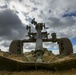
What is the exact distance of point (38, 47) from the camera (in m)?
10.5

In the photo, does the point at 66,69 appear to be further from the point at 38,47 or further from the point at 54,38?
the point at 54,38

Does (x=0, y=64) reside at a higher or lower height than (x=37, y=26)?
lower

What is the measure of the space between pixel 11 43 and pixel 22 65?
6756mm

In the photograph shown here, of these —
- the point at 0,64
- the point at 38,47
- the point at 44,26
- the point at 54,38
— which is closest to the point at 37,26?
the point at 44,26

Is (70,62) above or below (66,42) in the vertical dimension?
below

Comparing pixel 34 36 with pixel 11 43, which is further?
pixel 34 36

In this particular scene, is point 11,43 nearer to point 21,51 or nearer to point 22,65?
point 21,51

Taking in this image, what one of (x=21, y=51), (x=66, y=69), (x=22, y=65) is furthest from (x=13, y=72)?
(x=21, y=51)

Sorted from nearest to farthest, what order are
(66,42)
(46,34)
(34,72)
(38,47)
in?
(34,72), (38,47), (66,42), (46,34)

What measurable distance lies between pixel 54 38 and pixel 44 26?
45.3 inches

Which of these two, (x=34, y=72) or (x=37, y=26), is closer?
(x=34, y=72)

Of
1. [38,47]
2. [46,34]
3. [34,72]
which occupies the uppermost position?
[46,34]

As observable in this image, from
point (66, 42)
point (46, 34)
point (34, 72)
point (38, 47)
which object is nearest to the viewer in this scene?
point (34, 72)

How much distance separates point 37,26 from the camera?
13.6 metres
